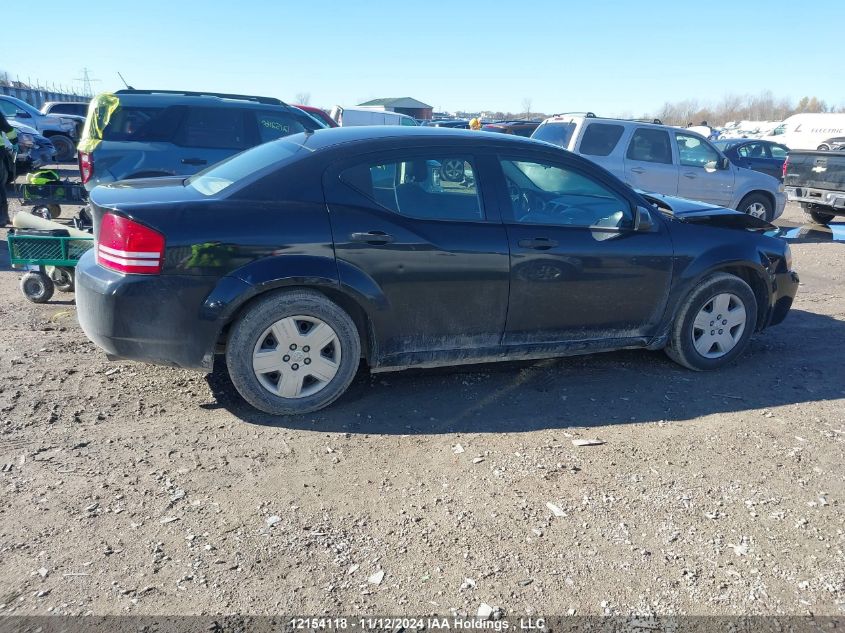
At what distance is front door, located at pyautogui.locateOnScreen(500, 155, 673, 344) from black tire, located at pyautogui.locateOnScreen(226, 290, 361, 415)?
1.06 m

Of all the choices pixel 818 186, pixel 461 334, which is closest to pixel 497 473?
pixel 461 334

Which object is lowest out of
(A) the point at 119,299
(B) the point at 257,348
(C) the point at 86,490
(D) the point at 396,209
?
(C) the point at 86,490

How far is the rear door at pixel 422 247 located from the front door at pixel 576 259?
16 centimetres

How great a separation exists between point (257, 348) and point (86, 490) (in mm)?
1138

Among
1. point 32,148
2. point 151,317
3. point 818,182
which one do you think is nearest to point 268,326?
point 151,317

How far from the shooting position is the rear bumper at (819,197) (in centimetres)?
1216

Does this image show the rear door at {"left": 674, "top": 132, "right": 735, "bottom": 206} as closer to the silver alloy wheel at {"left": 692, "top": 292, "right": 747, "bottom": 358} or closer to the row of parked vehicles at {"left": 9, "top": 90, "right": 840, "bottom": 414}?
the row of parked vehicles at {"left": 9, "top": 90, "right": 840, "bottom": 414}

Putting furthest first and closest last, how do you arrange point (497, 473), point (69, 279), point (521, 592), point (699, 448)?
point (69, 279), point (699, 448), point (497, 473), point (521, 592)

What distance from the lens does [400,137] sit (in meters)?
4.29

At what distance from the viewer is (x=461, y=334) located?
429 cm

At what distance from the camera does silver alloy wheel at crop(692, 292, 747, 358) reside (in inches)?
195

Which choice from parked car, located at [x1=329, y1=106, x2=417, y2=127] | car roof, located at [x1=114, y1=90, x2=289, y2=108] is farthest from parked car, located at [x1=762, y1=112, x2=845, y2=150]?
car roof, located at [x1=114, y1=90, x2=289, y2=108]

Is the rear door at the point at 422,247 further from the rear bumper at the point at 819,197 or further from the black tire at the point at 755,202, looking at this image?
the rear bumper at the point at 819,197

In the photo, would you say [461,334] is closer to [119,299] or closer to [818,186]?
[119,299]
